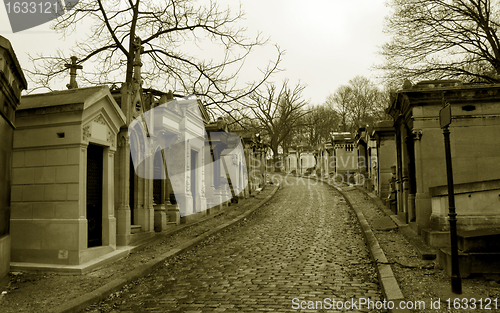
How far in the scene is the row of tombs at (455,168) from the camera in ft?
20.4

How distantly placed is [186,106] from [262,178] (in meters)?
17.9

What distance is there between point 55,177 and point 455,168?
29.7 ft

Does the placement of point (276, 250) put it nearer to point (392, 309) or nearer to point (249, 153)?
point (392, 309)

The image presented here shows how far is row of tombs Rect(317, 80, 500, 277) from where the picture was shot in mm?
6203

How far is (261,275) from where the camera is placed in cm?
699

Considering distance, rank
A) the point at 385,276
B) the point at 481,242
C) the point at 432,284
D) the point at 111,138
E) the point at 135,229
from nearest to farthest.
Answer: the point at 432,284 < the point at 481,242 < the point at 385,276 < the point at 111,138 < the point at 135,229

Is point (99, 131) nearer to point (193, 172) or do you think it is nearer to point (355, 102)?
point (193, 172)

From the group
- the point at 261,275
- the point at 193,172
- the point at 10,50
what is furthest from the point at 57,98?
the point at 193,172

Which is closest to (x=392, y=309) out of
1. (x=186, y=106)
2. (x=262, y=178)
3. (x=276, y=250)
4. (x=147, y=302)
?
(x=147, y=302)

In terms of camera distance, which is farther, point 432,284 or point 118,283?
point 118,283

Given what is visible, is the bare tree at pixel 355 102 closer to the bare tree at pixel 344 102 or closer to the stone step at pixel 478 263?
the bare tree at pixel 344 102

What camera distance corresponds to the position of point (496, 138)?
29.7 ft

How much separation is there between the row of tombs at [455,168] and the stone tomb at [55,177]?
6.70m

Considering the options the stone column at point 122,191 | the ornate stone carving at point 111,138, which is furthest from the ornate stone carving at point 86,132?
the stone column at point 122,191
